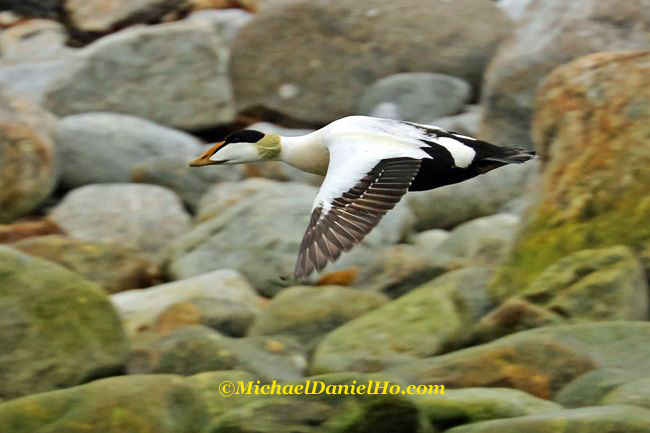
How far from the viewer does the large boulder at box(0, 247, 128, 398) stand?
735 cm

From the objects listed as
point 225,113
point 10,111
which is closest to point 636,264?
point 10,111

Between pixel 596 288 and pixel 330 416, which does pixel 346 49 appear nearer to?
pixel 596 288

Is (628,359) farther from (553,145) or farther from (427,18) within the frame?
(427,18)

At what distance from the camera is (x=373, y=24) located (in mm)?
14297

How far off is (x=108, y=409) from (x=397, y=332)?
2330 millimetres

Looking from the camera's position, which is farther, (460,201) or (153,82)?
(153,82)

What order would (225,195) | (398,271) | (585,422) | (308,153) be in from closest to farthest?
1. (585,422)
2. (308,153)
3. (398,271)
4. (225,195)

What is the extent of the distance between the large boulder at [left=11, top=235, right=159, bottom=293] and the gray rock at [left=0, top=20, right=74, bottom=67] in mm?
6647

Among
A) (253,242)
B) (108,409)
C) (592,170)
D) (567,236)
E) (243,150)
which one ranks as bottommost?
(253,242)

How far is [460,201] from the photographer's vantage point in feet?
37.8

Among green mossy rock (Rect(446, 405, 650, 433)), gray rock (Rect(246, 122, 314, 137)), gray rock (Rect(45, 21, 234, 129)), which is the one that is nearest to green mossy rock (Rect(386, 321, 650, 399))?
green mossy rock (Rect(446, 405, 650, 433))

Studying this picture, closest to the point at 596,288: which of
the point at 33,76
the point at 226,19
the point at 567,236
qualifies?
the point at 567,236

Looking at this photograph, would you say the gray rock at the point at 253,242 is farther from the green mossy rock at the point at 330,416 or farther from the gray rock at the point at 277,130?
the green mossy rock at the point at 330,416

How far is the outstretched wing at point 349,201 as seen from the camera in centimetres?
582
